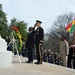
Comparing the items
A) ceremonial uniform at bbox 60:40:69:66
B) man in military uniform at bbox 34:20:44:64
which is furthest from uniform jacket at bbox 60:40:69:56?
man in military uniform at bbox 34:20:44:64

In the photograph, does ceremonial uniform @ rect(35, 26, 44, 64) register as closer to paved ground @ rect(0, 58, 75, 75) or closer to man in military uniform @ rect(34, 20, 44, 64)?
man in military uniform @ rect(34, 20, 44, 64)

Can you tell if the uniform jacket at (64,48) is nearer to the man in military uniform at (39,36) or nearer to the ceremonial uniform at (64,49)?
the ceremonial uniform at (64,49)

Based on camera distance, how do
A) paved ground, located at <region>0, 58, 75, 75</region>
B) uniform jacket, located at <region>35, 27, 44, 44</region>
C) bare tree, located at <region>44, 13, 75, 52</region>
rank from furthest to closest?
bare tree, located at <region>44, 13, 75, 52</region> → uniform jacket, located at <region>35, 27, 44, 44</region> → paved ground, located at <region>0, 58, 75, 75</region>

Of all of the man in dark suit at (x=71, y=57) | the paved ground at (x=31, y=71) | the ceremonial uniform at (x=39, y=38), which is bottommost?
the paved ground at (x=31, y=71)

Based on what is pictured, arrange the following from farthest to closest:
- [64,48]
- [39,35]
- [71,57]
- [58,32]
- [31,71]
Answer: [58,32] < [71,57] < [64,48] < [39,35] < [31,71]

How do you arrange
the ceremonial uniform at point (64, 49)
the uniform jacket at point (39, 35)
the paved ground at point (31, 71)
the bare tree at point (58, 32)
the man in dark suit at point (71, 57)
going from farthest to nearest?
the bare tree at point (58, 32), the man in dark suit at point (71, 57), the ceremonial uniform at point (64, 49), the uniform jacket at point (39, 35), the paved ground at point (31, 71)

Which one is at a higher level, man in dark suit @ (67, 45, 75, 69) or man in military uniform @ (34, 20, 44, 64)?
man in military uniform @ (34, 20, 44, 64)

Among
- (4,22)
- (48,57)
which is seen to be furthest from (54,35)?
(48,57)

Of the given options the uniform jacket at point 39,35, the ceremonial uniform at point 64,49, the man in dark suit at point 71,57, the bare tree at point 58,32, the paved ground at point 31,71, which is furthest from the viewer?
the bare tree at point 58,32

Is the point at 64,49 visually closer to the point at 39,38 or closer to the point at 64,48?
the point at 64,48

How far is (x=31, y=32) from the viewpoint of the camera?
44.4ft

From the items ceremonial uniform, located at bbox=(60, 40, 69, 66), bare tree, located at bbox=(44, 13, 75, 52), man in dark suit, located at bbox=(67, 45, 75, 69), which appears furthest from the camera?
bare tree, located at bbox=(44, 13, 75, 52)

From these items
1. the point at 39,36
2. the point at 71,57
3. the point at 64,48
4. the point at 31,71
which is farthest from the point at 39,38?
the point at 71,57

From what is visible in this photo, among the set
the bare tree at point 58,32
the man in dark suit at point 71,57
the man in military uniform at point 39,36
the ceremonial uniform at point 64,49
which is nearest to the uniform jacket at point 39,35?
the man in military uniform at point 39,36
